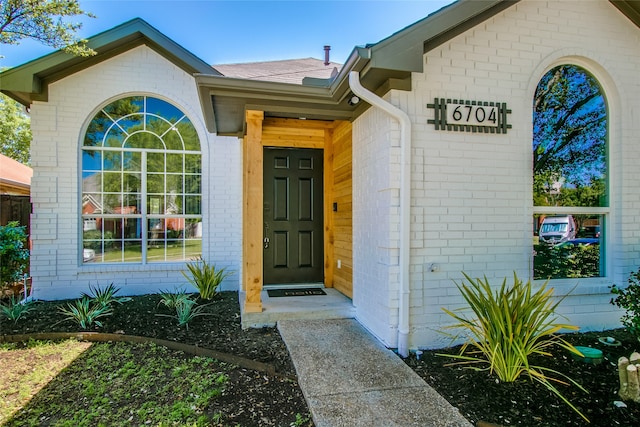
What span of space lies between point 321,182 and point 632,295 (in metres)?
3.90

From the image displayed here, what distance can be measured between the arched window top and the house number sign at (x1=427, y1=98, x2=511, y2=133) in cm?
414

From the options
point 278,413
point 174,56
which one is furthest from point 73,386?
point 174,56

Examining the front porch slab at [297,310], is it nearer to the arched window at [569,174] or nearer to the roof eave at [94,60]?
the arched window at [569,174]

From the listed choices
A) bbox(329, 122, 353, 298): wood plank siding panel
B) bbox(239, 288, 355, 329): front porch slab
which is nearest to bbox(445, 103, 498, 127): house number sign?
bbox(329, 122, 353, 298): wood plank siding panel

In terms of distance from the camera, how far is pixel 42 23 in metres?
4.37

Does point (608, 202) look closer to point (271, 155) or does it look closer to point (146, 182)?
point (271, 155)

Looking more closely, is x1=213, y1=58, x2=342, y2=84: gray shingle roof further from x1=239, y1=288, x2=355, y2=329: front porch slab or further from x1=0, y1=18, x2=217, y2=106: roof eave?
x1=239, y1=288, x2=355, y2=329: front porch slab

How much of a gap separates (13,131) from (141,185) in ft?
50.4

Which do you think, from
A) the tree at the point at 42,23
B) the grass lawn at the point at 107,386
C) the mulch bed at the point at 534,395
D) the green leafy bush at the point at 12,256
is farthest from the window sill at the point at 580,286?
the green leafy bush at the point at 12,256

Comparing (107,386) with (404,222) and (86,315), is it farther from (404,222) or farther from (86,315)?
(404,222)

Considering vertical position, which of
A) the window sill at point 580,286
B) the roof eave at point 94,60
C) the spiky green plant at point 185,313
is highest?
the roof eave at point 94,60

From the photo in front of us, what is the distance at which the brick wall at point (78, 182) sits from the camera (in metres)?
5.28

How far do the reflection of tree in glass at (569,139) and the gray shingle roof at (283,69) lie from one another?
2.80 m

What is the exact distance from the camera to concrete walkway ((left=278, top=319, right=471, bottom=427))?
216cm
